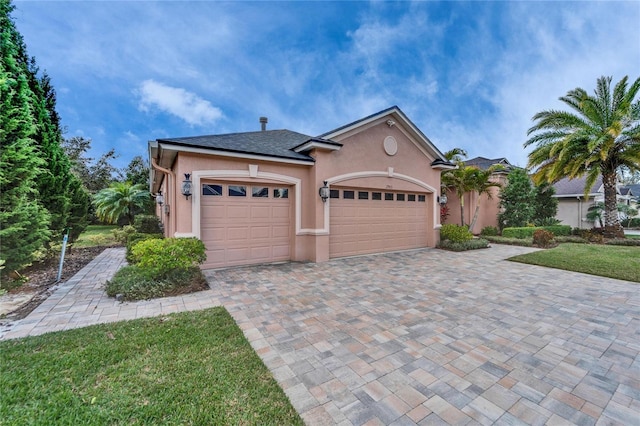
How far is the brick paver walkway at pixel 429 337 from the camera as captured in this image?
7.66ft

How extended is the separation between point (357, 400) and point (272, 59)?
46.3 feet

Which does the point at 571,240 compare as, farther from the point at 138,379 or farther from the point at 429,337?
the point at 138,379

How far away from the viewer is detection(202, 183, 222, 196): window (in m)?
7.18

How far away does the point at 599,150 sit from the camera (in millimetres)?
11617

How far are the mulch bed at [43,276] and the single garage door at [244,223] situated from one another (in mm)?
3078

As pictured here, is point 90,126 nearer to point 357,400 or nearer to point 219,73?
point 219,73

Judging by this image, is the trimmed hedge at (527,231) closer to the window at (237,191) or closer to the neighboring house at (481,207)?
the neighboring house at (481,207)

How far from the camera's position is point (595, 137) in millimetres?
11547

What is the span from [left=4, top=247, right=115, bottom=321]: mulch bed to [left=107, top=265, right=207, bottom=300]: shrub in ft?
3.54

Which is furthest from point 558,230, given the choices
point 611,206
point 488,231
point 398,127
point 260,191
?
point 260,191

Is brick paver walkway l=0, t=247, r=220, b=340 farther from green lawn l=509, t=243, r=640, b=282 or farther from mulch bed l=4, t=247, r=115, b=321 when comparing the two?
green lawn l=509, t=243, r=640, b=282

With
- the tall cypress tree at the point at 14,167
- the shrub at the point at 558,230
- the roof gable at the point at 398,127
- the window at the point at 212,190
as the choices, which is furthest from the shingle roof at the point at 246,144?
the shrub at the point at 558,230

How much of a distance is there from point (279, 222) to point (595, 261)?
9.59 meters

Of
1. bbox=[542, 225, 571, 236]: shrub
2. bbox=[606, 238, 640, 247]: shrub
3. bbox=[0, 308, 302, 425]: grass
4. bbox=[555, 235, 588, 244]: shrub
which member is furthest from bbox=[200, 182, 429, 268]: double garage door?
bbox=[542, 225, 571, 236]: shrub
